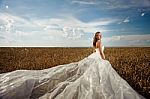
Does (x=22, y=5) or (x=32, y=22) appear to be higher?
(x=22, y=5)

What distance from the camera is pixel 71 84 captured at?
8.64 feet

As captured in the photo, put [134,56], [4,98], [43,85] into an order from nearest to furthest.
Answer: [4,98] < [43,85] < [134,56]

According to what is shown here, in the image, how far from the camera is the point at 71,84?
2633 millimetres

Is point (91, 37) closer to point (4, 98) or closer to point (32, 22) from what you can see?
point (32, 22)

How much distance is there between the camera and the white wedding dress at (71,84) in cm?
253

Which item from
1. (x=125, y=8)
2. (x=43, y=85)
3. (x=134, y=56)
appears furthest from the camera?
(x=134, y=56)

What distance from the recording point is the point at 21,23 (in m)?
3.87

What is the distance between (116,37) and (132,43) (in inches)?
9.3

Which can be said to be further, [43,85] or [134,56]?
[134,56]

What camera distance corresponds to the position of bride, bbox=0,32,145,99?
8.30ft

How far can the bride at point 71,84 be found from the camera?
2531 mm

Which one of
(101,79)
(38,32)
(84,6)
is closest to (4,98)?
(101,79)

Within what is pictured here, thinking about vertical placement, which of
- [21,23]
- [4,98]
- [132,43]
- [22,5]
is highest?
[22,5]

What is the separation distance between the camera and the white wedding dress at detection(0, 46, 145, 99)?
99.7 inches
